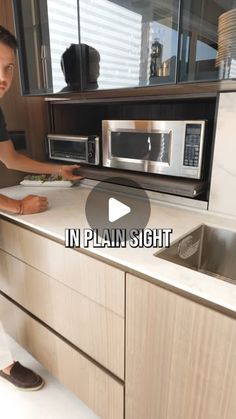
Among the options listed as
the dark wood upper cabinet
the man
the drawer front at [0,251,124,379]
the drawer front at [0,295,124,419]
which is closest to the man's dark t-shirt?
the man

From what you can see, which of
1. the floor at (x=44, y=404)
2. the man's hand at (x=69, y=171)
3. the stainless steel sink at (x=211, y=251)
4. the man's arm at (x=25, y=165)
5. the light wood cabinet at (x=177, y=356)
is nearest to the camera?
the light wood cabinet at (x=177, y=356)

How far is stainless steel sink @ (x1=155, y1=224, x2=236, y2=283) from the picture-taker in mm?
999

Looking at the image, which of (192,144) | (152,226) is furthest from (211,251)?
(192,144)

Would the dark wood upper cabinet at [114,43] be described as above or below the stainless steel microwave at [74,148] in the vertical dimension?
above

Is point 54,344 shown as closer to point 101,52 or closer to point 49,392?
point 49,392

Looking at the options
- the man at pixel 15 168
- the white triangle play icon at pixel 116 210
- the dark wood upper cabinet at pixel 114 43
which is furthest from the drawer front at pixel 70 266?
the dark wood upper cabinet at pixel 114 43

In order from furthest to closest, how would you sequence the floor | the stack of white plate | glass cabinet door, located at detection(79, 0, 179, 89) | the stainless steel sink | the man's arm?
the man's arm < the floor < the stainless steel sink < glass cabinet door, located at detection(79, 0, 179, 89) < the stack of white plate

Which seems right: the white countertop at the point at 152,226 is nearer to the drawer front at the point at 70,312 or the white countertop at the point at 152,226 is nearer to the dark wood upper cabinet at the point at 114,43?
the drawer front at the point at 70,312

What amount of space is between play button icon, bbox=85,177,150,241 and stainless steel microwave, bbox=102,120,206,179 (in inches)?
4.5

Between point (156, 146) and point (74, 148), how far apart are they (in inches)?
19.9

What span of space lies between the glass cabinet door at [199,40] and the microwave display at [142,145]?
11.6 inches

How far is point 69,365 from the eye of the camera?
113cm

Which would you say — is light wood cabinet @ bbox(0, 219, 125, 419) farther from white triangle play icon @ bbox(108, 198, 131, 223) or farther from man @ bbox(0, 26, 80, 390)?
white triangle play icon @ bbox(108, 198, 131, 223)

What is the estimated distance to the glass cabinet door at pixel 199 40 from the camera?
79 cm
